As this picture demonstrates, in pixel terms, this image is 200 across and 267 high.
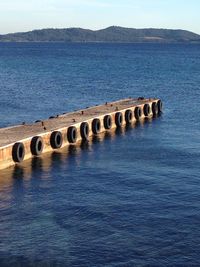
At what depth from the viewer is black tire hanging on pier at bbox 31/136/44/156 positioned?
2085 inches

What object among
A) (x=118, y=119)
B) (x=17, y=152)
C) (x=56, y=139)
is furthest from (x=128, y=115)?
(x=17, y=152)

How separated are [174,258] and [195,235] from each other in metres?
3.51

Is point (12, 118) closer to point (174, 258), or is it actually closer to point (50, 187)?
point (50, 187)

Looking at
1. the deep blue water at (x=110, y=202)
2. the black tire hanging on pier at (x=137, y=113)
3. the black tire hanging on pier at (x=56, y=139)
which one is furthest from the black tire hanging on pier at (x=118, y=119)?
the black tire hanging on pier at (x=56, y=139)

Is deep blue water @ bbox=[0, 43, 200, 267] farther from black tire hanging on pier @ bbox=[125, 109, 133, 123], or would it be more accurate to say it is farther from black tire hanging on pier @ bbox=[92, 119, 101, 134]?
black tire hanging on pier @ bbox=[125, 109, 133, 123]

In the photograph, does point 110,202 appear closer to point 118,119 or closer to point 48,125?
point 48,125

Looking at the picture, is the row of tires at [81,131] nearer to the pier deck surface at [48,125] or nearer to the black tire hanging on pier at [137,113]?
the black tire hanging on pier at [137,113]

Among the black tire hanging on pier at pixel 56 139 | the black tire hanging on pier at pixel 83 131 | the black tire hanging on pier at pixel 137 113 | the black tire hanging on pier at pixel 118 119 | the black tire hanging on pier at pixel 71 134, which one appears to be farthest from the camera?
the black tire hanging on pier at pixel 137 113

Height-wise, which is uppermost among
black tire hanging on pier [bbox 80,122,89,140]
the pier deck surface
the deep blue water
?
the pier deck surface

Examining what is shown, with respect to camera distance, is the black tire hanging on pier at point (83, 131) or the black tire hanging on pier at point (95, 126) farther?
the black tire hanging on pier at point (95, 126)

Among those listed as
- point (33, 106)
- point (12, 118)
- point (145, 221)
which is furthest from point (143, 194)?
point (33, 106)

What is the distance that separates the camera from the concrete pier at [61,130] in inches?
1976

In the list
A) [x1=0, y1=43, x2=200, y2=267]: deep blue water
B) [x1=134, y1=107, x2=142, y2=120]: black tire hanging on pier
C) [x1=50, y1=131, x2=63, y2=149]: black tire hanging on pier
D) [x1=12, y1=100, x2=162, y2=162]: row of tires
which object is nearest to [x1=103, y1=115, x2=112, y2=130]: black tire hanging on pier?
[x1=12, y1=100, x2=162, y2=162]: row of tires

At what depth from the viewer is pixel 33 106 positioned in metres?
87.8
